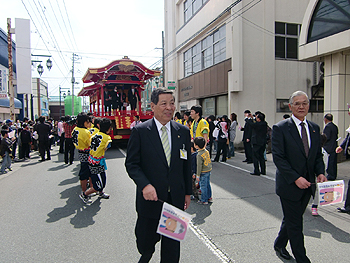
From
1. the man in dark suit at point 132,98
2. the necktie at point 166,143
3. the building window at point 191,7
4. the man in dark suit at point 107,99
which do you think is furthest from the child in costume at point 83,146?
the building window at point 191,7

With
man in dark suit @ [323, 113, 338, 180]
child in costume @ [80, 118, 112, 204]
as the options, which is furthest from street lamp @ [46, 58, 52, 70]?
man in dark suit @ [323, 113, 338, 180]

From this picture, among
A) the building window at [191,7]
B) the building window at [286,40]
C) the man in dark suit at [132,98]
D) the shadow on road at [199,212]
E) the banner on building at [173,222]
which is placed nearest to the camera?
the banner on building at [173,222]

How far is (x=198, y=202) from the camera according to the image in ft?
17.7

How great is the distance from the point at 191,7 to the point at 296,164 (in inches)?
791

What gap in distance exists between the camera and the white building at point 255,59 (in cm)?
1406

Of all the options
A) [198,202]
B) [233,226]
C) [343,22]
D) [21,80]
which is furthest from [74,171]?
[21,80]

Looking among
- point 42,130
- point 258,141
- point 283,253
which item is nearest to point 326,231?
point 283,253

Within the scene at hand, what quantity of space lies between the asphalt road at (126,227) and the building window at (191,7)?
15.7 metres

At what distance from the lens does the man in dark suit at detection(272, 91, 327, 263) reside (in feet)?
9.56

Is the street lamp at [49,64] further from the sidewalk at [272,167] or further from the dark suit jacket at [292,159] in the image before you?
the dark suit jacket at [292,159]

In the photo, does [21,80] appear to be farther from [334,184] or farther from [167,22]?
[334,184]

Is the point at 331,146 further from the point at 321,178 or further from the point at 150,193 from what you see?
the point at 150,193

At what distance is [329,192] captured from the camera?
3.00 metres

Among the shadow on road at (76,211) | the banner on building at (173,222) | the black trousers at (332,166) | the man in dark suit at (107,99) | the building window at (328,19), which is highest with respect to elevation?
the building window at (328,19)
